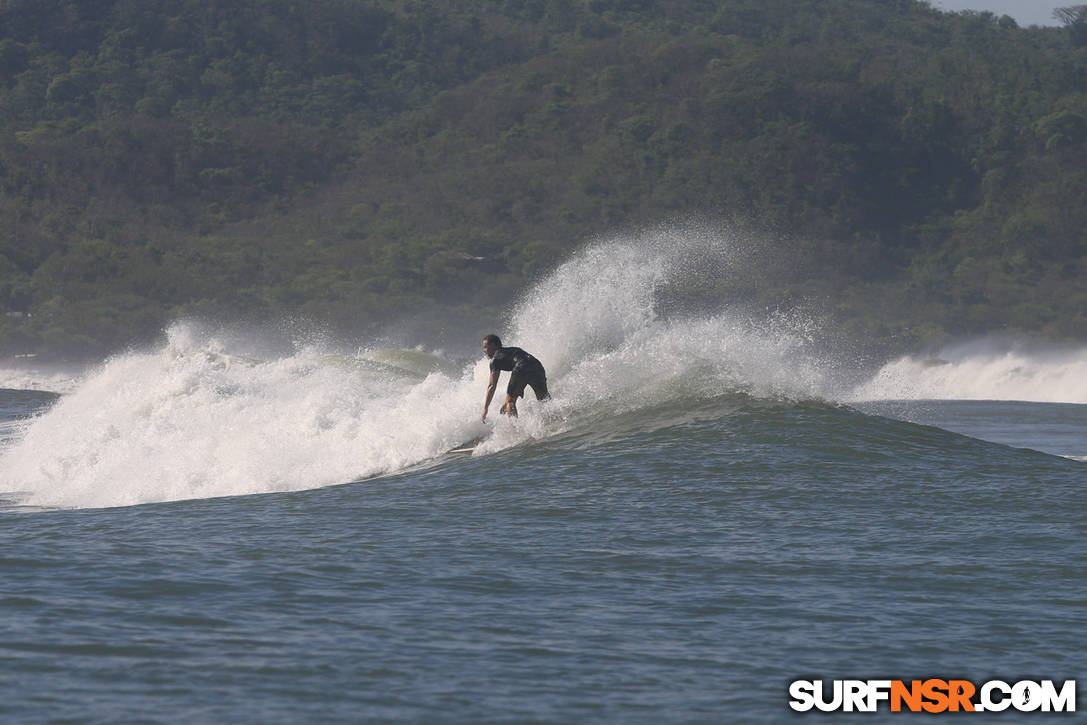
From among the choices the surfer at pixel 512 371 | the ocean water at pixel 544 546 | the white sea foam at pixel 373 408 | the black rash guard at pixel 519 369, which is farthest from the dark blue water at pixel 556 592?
the black rash guard at pixel 519 369

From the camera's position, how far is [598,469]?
558 inches

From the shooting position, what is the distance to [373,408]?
1781 cm

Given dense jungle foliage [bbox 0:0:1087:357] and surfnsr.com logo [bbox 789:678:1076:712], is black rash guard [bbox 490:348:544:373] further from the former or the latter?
dense jungle foliage [bbox 0:0:1087:357]

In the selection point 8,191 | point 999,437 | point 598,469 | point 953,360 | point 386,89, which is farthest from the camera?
point 386,89

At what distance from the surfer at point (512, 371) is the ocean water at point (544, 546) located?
0.93 ft

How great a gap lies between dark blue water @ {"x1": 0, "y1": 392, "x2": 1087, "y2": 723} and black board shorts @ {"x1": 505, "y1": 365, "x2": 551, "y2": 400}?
2225mm

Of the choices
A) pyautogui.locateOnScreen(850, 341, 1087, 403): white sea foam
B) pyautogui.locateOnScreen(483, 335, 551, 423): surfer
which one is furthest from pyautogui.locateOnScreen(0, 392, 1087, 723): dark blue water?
pyautogui.locateOnScreen(850, 341, 1087, 403): white sea foam

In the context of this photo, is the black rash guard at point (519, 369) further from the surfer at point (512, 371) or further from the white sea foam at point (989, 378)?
the white sea foam at point (989, 378)

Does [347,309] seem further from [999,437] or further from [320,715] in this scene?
[320,715]

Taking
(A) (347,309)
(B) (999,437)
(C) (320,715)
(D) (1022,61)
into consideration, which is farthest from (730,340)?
(D) (1022,61)

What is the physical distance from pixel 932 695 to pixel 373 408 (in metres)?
11.5

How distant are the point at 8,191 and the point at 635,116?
52.4m

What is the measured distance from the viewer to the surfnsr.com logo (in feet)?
23.1

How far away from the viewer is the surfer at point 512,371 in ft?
53.1
